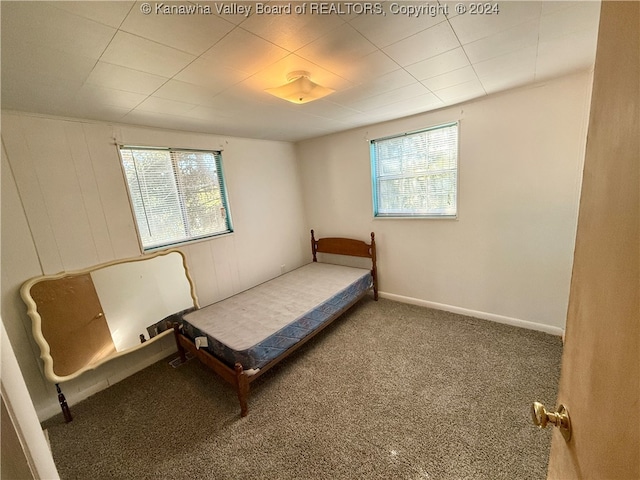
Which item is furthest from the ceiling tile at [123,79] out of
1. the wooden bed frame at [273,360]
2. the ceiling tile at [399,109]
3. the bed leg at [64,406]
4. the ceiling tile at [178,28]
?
the bed leg at [64,406]

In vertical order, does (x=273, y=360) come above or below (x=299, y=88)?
below

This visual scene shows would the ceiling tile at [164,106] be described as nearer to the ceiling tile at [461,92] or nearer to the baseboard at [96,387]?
the ceiling tile at [461,92]

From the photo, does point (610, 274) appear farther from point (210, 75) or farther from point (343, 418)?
point (210, 75)

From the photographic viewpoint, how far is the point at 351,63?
151 centimetres

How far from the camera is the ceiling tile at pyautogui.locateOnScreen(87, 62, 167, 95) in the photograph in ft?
4.46

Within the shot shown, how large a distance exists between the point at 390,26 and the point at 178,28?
0.95m

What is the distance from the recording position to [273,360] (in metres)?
2.04

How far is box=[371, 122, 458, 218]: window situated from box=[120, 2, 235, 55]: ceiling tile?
2342 mm

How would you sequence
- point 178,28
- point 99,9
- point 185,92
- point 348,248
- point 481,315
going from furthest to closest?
point 348,248 < point 481,315 < point 185,92 < point 178,28 < point 99,9

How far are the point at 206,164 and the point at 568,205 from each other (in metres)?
3.54

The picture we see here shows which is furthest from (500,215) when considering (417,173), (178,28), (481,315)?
(178,28)

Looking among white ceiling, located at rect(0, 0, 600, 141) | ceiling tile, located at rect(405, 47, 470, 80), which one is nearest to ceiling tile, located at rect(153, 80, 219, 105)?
white ceiling, located at rect(0, 0, 600, 141)

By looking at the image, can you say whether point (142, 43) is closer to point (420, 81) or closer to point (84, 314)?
point (420, 81)

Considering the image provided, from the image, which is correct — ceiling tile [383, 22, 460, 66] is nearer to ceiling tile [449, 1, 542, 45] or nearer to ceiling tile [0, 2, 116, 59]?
ceiling tile [449, 1, 542, 45]
